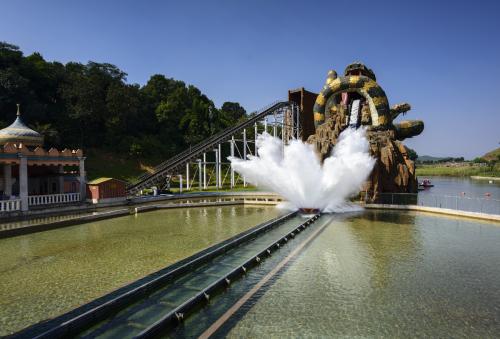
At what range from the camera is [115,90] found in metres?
70.5

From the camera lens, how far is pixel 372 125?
1827 inches

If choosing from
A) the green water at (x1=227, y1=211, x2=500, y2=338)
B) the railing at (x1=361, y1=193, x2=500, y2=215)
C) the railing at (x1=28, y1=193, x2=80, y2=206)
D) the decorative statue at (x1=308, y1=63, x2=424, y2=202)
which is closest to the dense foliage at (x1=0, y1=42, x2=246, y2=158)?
the railing at (x1=28, y1=193, x2=80, y2=206)

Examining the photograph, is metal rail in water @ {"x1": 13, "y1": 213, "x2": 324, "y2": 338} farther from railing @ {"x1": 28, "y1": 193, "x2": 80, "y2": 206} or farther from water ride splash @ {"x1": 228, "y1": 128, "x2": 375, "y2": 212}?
railing @ {"x1": 28, "y1": 193, "x2": 80, "y2": 206}

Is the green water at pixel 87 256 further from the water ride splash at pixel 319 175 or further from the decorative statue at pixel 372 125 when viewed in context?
the decorative statue at pixel 372 125

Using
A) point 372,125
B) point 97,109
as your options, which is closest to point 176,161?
point 372,125

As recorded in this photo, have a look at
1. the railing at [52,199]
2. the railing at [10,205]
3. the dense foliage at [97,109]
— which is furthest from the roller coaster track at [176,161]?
the dense foliage at [97,109]

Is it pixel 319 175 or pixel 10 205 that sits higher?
pixel 319 175

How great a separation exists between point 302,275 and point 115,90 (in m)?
68.0

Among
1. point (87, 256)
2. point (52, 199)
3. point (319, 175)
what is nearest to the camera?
point (87, 256)

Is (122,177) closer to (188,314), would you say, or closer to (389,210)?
(389,210)

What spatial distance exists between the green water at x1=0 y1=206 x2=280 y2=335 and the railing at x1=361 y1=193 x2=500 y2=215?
45.9 ft

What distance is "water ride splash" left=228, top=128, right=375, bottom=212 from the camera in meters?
31.6

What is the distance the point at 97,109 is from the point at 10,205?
47.4 m

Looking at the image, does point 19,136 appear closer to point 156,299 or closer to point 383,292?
point 156,299
